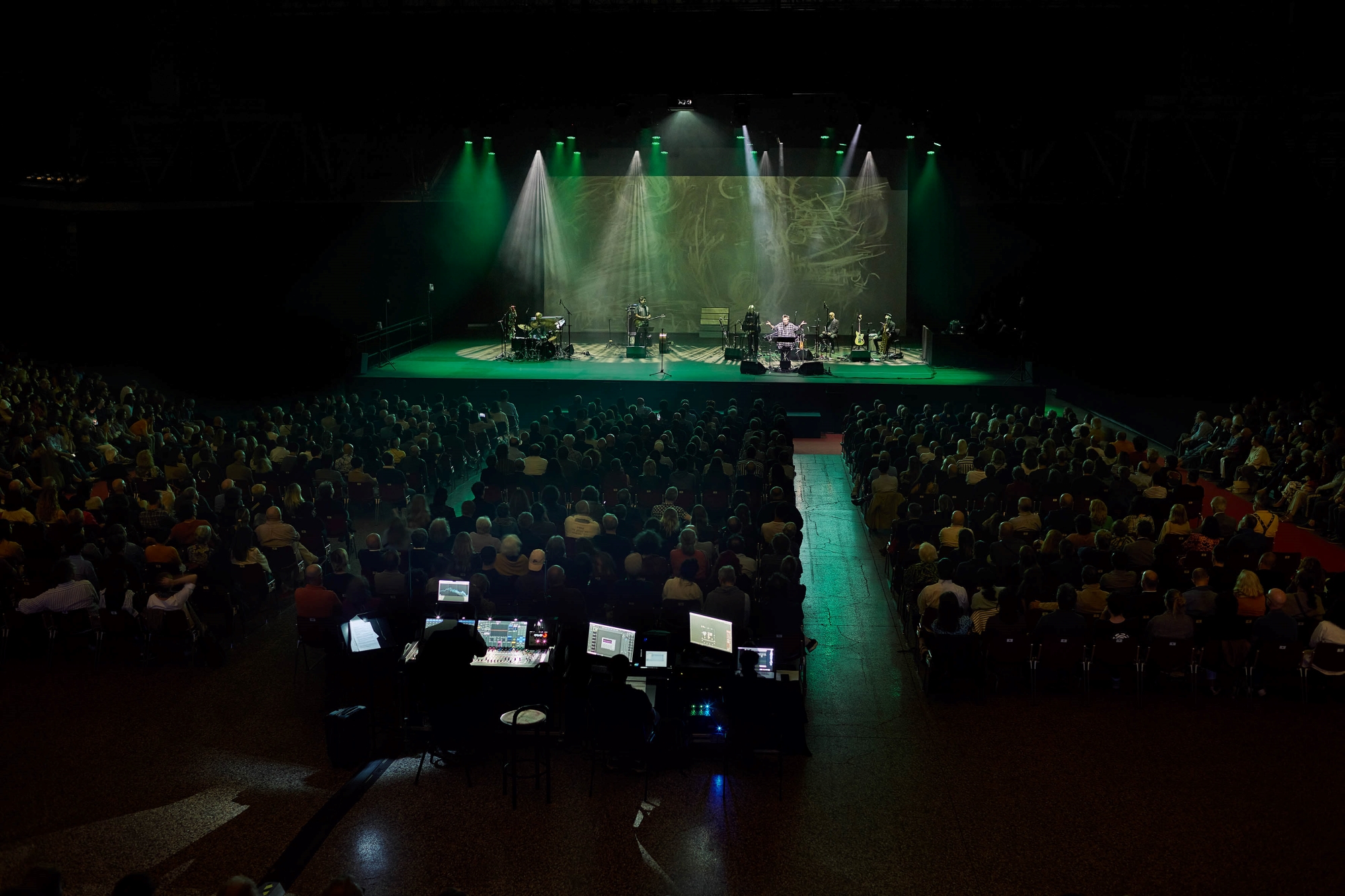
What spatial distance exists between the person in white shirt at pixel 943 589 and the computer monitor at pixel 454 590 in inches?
151

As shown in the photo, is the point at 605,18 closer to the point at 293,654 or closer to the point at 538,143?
the point at 293,654

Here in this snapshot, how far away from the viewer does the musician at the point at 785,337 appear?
71.7 feet

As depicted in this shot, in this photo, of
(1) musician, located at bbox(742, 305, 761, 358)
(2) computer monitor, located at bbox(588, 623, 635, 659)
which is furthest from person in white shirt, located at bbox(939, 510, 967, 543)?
(1) musician, located at bbox(742, 305, 761, 358)

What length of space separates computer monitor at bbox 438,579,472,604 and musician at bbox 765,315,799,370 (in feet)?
44.4

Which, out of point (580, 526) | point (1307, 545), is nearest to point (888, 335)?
point (1307, 545)

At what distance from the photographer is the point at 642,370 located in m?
21.8

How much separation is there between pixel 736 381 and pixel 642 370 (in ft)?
6.97

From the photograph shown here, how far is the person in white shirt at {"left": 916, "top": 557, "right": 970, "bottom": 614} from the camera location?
967 centimetres

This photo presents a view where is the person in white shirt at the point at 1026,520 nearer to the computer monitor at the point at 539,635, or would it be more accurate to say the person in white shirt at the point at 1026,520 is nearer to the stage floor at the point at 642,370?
the computer monitor at the point at 539,635

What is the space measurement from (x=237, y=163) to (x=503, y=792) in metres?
15.4

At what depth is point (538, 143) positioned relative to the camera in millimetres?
25219

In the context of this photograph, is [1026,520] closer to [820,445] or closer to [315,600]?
[315,600]

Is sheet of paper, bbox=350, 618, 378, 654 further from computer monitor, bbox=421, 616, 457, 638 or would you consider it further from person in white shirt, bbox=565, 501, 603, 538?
person in white shirt, bbox=565, 501, 603, 538

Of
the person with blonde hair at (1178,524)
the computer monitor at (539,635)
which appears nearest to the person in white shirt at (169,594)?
the computer monitor at (539,635)
